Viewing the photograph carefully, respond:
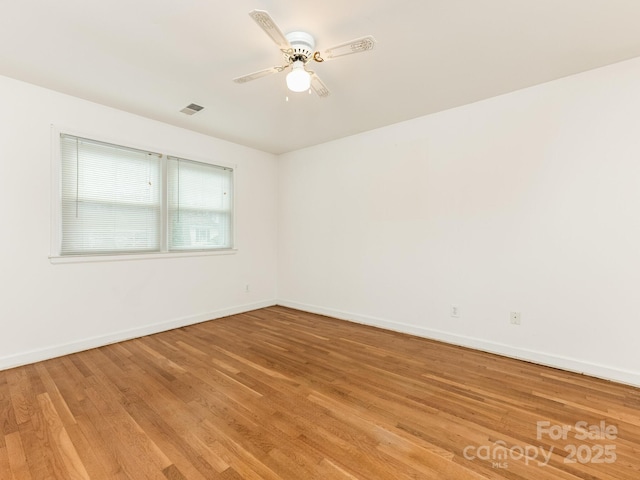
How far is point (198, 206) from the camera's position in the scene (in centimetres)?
409

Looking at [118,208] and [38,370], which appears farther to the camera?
[118,208]

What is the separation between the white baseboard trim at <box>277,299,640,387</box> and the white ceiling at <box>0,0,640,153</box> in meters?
2.53

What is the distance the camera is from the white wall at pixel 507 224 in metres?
2.43

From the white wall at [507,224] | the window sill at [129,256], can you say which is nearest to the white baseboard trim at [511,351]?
the white wall at [507,224]

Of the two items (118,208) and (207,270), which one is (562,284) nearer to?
(207,270)

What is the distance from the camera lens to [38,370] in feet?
8.47

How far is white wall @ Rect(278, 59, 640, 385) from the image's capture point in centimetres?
243

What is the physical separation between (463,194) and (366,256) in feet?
4.66

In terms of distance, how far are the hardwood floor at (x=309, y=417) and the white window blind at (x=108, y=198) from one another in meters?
1.18

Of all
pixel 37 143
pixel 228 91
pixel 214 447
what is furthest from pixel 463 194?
pixel 37 143

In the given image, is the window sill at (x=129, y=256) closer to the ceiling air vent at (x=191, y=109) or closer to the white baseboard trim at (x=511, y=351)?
the ceiling air vent at (x=191, y=109)

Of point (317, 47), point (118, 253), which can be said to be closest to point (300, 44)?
point (317, 47)

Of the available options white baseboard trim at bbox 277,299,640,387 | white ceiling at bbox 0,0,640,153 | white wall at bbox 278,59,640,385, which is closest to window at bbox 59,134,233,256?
white ceiling at bbox 0,0,640,153

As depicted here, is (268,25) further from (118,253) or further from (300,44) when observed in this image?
(118,253)
